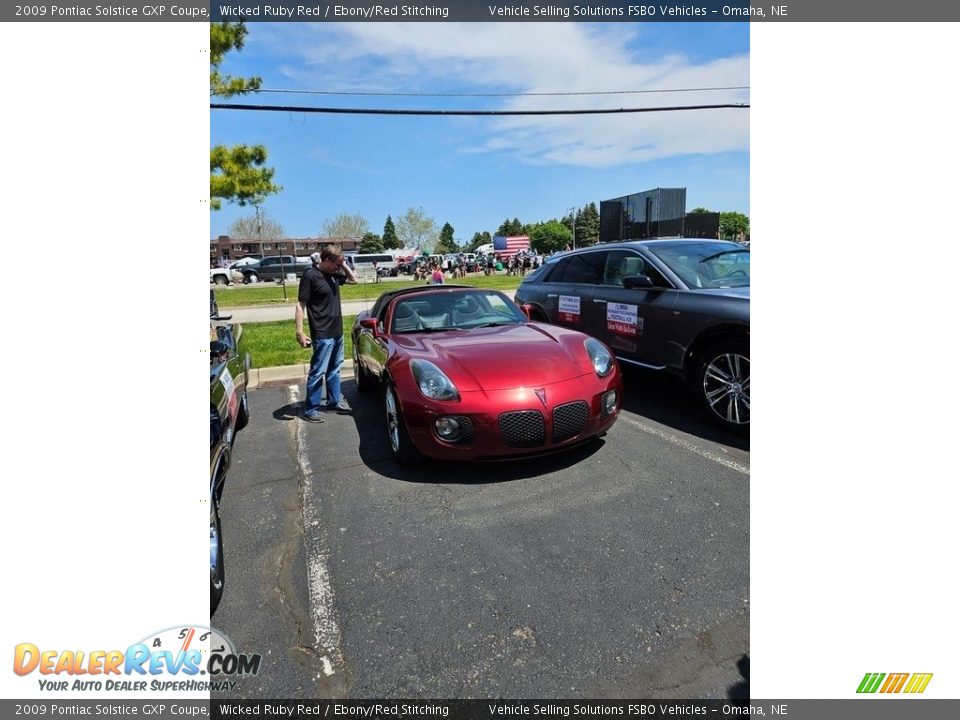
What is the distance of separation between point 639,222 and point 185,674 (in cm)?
971

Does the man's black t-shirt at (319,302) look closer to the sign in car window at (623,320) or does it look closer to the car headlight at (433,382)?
the car headlight at (433,382)

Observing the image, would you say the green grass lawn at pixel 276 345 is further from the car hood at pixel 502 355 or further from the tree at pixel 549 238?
the tree at pixel 549 238

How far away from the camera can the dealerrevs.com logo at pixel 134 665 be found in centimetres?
140

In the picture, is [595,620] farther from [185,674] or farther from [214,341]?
[214,341]

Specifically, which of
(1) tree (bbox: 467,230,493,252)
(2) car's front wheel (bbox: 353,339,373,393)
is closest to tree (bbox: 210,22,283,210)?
(2) car's front wheel (bbox: 353,339,373,393)

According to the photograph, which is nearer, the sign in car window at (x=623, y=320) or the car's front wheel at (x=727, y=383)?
the car's front wheel at (x=727, y=383)

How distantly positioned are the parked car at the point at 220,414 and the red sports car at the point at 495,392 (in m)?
1.07

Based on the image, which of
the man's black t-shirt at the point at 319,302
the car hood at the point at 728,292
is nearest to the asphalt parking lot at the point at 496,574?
the car hood at the point at 728,292

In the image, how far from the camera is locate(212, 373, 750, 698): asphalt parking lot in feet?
5.94

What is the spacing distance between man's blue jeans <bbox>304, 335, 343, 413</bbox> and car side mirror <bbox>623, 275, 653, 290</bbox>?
9.45 ft

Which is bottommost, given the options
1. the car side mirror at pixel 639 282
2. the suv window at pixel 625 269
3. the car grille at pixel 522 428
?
the car grille at pixel 522 428

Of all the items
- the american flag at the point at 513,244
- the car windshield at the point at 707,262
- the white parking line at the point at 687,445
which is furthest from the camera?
the american flag at the point at 513,244

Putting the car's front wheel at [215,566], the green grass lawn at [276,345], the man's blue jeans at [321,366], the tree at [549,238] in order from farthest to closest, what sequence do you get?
the tree at [549,238] → the green grass lawn at [276,345] → the man's blue jeans at [321,366] → the car's front wheel at [215,566]

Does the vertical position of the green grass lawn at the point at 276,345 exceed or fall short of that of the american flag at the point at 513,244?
it falls short
